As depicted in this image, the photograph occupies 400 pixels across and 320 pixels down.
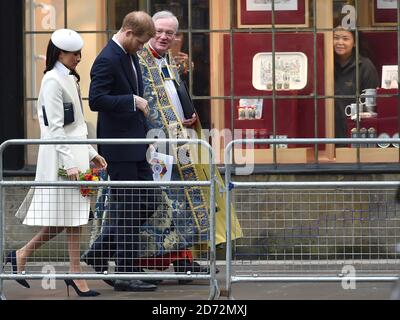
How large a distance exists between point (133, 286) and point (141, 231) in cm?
43

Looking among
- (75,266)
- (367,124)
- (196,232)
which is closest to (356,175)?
(367,124)

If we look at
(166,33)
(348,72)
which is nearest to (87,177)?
(166,33)

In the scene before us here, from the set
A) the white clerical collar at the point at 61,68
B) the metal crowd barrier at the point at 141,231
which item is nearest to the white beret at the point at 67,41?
the white clerical collar at the point at 61,68

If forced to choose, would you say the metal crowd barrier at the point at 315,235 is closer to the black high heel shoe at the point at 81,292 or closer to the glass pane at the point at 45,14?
the black high heel shoe at the point at 81,292

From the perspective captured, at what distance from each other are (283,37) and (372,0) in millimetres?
859

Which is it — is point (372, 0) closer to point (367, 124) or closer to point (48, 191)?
point (367, 124)

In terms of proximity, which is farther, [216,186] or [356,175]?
[356,175]

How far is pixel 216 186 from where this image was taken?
29.9 ft

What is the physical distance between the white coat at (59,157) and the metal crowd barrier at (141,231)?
0.11 m

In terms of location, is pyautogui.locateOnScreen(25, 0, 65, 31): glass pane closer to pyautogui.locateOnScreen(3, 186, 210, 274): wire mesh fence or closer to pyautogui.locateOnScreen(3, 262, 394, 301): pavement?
pyautogui.locateOnScreen(3, 186, 210, 274): wire mesh fence

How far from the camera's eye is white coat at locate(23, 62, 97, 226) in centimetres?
902

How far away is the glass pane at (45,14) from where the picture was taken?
11.2 meters

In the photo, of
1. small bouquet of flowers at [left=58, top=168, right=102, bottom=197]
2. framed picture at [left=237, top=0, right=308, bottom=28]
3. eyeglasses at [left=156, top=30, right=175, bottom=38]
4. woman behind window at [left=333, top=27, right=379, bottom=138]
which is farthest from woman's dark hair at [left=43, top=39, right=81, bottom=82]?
woman behind window at [left=333, top=27, right=379, bottom=138]

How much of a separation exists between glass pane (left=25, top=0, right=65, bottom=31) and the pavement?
251 centimetres
